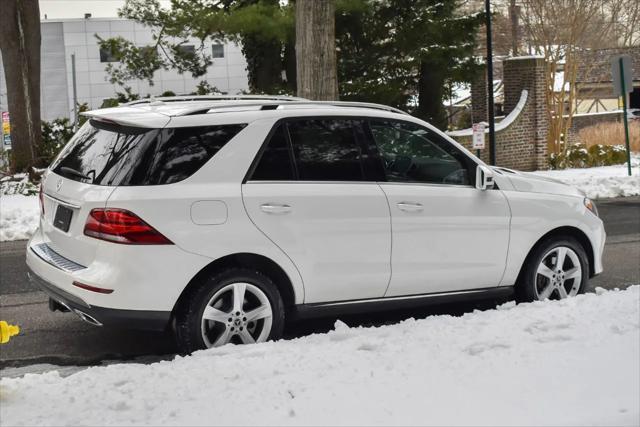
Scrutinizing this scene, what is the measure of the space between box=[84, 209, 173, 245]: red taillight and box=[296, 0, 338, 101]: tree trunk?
875 centimetres

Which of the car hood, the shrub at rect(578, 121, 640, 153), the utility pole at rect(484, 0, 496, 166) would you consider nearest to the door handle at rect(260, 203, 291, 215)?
the car hood

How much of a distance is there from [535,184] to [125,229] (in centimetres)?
343

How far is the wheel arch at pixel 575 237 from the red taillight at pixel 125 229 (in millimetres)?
3074

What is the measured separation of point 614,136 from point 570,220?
89.1 feet

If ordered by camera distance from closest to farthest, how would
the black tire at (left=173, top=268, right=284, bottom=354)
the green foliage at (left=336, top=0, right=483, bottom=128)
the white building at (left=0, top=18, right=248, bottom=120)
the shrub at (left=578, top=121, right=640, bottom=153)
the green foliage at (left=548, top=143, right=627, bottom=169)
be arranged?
the black tire at (left=173, top=268, right=284, bottom=354) < the green foliage at (left=336, top=0, right=483, bottom=128) < the green foliage at (left=548, top=143, right=627, bottom=169) < the shrub at (left=578, top=121, right=640, bottom=153) < the white building at (left=0, top=18, right=248, bottom=120)

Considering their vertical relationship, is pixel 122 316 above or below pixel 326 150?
below

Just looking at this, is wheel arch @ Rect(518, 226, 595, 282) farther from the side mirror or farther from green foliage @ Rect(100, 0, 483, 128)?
green foliage @ Rect(100, 0, 483, 128)

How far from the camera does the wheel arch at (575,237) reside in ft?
26.2

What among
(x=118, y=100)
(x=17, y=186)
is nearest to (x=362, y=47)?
(x=118, y=100)

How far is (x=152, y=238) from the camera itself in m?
6.28

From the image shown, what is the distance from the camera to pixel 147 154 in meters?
6.48

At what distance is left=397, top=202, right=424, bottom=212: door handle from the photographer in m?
7.24

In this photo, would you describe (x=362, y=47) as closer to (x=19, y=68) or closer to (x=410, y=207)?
(x=19, y=68)

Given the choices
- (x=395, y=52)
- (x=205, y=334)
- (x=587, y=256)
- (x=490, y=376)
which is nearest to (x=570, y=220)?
(x=587, y=256)
